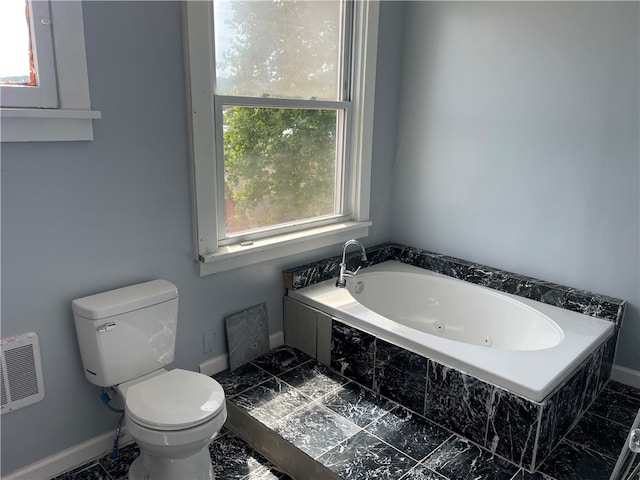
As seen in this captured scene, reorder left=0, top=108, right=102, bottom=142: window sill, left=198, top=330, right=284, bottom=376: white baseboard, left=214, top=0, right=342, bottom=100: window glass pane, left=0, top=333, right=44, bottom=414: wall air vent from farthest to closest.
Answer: left=198, top=330, right=284, bottom=376: white baseboard < left=214, top=0, right=342, bottom=100: window glass pane < left=0, top=333, right=44, bottom=414: wall air vent < left=0, top=108, right=102, bottom=142: window sill

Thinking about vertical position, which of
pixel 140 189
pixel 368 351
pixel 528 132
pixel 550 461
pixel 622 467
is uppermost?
pixel 528 132

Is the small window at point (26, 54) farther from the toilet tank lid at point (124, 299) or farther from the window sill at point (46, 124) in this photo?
the toilet tank lid at point (124, 299)

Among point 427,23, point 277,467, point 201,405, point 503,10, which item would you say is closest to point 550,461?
point 277,467

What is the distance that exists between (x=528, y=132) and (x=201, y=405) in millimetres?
2093

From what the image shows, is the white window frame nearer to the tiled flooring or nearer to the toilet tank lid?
the toilet tank lid

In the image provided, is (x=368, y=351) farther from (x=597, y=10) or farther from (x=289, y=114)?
(x=597, y=10)

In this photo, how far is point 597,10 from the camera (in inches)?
88.9

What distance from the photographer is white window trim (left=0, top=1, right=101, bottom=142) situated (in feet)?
5.27

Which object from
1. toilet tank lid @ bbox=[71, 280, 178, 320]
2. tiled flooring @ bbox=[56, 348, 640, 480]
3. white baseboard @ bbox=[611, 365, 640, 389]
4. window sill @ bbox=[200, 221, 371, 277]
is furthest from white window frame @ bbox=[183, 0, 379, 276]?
white baseboard @ bbox=[611, 365, 640, 389]

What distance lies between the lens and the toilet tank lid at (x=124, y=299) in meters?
1.80

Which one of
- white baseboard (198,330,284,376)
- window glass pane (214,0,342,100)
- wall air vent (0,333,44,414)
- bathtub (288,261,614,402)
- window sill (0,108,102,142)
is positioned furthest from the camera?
white baseboard (198,330,284,376)

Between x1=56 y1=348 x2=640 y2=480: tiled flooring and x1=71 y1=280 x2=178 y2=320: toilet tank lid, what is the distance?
2.05 feet

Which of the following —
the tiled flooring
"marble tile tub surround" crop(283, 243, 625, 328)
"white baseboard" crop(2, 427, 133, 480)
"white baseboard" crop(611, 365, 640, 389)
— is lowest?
"white baseboard" crop(2, 427, 133, 480)

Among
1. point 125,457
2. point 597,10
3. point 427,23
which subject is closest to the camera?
point 125,457
